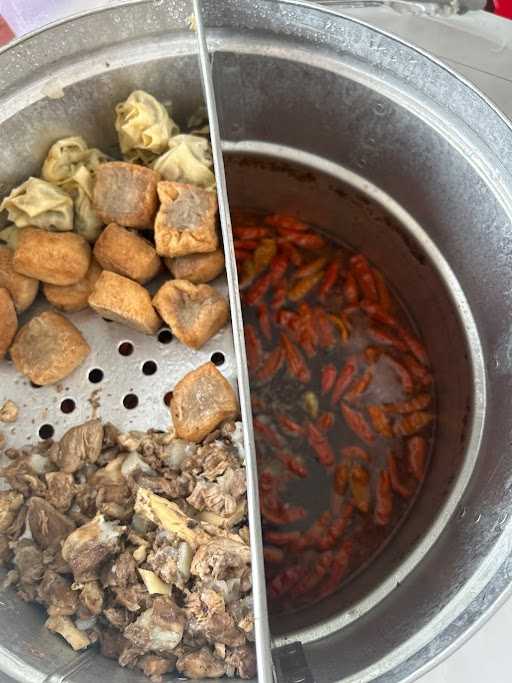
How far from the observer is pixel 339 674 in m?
0.86

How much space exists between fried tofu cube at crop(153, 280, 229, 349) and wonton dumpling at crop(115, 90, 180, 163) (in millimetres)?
281

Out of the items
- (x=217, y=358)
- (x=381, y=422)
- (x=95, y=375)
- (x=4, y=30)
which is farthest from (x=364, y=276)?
(x=4, y=30)

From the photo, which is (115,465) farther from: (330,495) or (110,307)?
(330,495)

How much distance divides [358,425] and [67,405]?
0.64m

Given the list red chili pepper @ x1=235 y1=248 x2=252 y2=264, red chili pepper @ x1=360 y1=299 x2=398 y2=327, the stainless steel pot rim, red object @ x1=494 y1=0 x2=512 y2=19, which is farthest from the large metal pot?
red object @ x1=494 y1=0 x2=512 y2=19

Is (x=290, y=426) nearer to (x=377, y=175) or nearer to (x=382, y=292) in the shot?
(x=382, y=292)

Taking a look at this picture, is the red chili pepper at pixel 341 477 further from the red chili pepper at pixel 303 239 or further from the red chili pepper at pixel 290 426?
the red chili pepper at pixel 303 239

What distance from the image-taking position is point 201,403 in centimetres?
99

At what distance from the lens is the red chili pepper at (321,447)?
4.21 feet

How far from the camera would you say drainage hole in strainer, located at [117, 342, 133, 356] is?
44.3 inches

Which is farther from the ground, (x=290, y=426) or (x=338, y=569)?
(x=290, y=426)

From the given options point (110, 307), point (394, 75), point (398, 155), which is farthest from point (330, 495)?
point (394, 75)

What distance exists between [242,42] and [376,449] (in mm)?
893

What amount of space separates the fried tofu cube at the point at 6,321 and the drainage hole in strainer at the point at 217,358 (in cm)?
37
